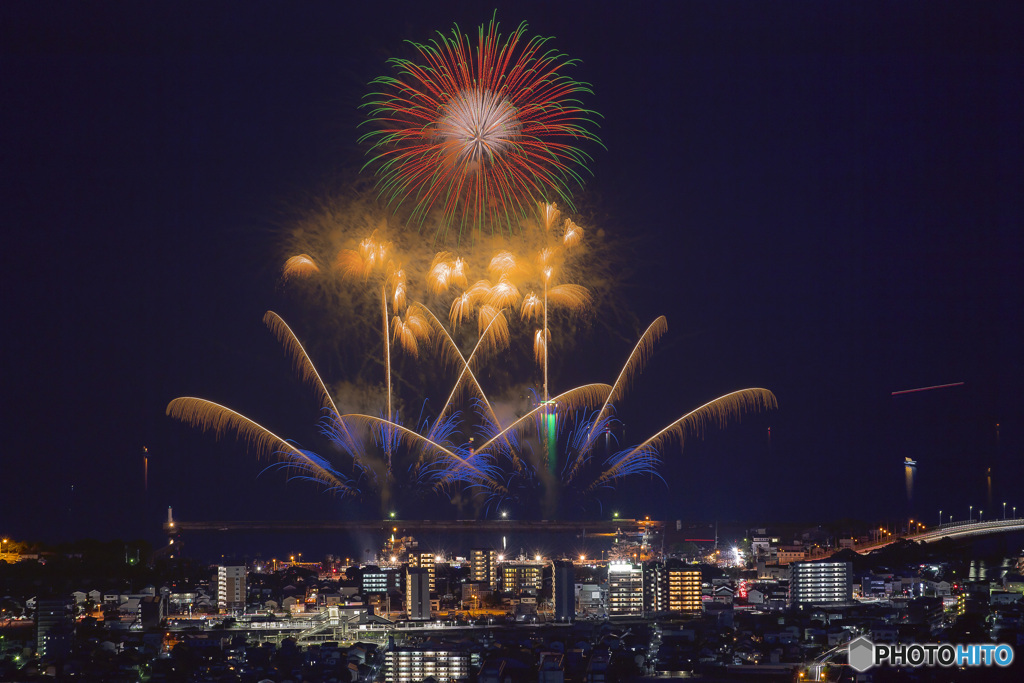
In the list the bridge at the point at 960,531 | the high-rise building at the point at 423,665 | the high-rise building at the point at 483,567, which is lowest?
the high-rise building at the point at 423,665

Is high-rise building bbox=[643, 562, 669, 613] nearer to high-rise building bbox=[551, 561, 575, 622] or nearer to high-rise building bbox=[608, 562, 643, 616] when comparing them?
high-rise building bbox=[608, 562, 643, 616]

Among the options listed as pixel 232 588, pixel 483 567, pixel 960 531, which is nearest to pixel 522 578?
pixel 483 567

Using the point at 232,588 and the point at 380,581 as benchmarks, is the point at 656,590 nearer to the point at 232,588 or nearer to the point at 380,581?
the point at 380,581

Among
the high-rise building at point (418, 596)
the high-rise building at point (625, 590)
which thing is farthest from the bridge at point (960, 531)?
the high-rise building at point (418, 596)

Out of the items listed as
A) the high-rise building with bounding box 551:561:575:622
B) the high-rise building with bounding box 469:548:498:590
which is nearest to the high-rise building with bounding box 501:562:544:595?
the high-rise building with bounding box 469:548:498:590

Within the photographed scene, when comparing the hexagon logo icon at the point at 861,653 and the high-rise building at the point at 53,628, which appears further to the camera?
the high-rise building at the point at 53,628

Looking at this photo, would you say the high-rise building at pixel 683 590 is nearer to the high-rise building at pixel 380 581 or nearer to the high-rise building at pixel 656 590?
the high-rise building at pixel 656 590
